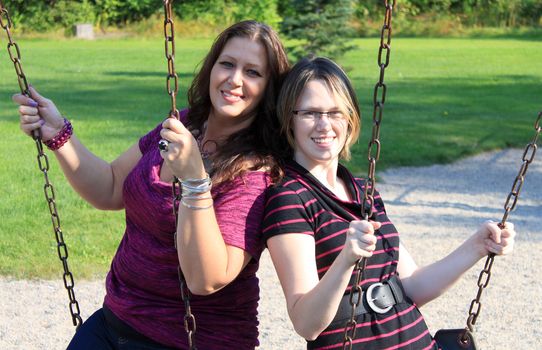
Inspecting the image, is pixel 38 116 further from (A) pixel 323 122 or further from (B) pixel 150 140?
(A) pixel 323 122

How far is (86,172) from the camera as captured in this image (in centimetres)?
276

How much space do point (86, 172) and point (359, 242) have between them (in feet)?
3.55

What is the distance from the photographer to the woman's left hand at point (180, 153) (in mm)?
2055

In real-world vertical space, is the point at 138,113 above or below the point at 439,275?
below

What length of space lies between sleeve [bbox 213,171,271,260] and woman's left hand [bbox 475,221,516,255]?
2.14 ft

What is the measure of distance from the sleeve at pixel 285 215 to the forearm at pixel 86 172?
0.73 meters

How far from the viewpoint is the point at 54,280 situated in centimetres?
512

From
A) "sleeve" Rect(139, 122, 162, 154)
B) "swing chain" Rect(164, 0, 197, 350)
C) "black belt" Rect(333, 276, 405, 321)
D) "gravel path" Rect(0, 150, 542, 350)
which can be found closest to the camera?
"swing chain" Rect(164, 0, 197, 350)

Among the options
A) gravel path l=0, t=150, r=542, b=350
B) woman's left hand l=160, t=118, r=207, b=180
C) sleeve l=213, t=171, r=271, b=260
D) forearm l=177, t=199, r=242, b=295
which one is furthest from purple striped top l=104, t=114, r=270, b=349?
gravel path l=0, t=150, r=542, b=350

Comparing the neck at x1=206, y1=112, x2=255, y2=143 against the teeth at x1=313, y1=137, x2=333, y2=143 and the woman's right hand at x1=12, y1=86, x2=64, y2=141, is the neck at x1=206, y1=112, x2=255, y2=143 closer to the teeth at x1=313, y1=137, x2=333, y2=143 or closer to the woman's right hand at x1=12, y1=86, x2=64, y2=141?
the teeth at x1=313, y1=137, x2=333, y2=143

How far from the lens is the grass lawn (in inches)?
230

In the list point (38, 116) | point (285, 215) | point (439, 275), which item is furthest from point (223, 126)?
point (439, 275)

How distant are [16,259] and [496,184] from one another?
4.69m

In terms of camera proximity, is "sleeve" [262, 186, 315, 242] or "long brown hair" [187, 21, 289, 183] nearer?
"sleeve" [262, 186, 315, 242]
